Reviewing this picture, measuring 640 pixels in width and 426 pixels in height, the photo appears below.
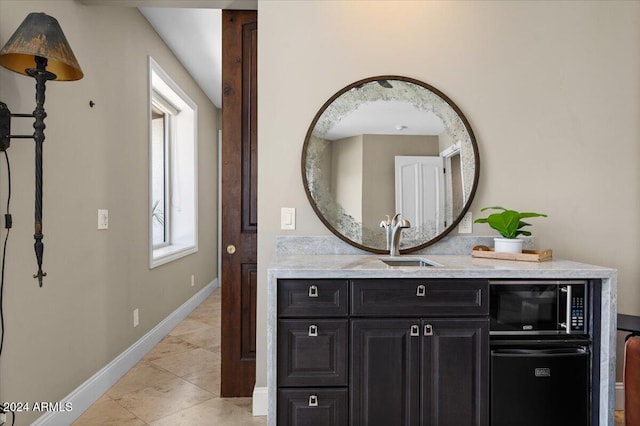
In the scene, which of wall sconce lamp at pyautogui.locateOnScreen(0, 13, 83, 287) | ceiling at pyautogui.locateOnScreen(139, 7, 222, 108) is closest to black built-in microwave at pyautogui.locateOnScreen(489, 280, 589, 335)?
wall sconce lamp at pyautogui.locateOnScreen(0, 13, 83, 287)

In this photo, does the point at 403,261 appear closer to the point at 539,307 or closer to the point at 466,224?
the point at 466,224

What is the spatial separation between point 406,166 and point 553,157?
0.87m

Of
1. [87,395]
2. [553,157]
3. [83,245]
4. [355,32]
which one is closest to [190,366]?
[87,395]

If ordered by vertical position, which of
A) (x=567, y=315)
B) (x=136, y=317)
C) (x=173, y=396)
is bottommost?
(x=173, y=396)

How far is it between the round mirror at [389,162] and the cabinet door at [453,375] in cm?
62

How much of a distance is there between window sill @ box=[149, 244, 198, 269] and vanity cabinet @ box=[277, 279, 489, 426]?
217cm

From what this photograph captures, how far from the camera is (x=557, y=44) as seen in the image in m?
2.29

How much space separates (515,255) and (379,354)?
2.83 feet

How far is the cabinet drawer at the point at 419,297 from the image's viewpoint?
168 cm

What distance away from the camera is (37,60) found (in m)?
1.59

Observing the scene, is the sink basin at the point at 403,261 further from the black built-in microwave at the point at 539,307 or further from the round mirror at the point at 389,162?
the black built-in microwave at the point at 539,307

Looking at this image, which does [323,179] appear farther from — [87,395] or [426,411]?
[87,395]

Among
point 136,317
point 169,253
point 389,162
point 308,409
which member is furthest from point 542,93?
point 169,253

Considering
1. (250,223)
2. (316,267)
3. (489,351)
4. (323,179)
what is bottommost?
(489,351)
